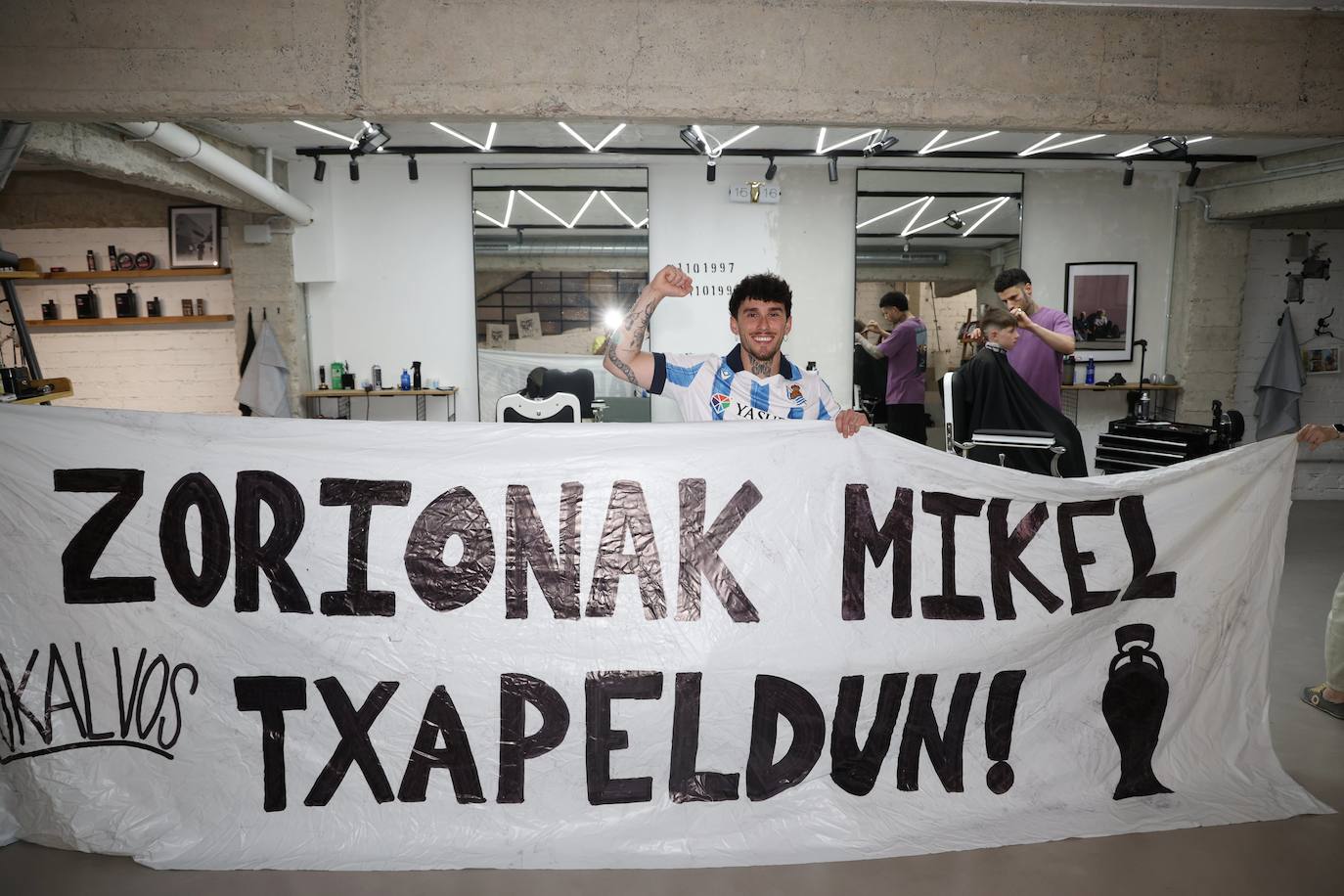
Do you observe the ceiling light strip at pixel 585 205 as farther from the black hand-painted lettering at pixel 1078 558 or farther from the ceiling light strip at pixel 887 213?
the black hand-painted lettering at pixel 1078 558

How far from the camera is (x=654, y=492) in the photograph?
2.20 m

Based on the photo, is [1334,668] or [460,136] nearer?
[1334,668]

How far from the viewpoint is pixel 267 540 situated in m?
2.11

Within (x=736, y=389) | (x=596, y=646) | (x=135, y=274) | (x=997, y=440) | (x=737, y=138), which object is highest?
(x=737, y=138)

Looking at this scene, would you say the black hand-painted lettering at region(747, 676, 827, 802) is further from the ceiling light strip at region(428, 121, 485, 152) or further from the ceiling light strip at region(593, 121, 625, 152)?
the ceiling light strip at region(428, 121, 485, 152)

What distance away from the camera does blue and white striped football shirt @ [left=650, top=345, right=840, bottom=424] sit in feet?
8.63

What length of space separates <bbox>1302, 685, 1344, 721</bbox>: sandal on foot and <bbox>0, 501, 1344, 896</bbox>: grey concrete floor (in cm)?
91

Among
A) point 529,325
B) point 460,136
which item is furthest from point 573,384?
point 460,136

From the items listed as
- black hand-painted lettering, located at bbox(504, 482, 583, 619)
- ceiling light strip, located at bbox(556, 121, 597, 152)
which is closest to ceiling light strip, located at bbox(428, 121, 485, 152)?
ceiling light strip, located at bbox(556, 121, 597, 152)

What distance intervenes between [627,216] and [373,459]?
4.74m

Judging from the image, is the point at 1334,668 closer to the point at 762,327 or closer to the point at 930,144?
the point at 762,327

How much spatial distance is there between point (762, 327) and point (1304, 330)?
22.1 feet

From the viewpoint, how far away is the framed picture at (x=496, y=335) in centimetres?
648

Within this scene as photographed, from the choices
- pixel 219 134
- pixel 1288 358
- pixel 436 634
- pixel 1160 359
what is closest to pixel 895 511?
pixel 436 634
